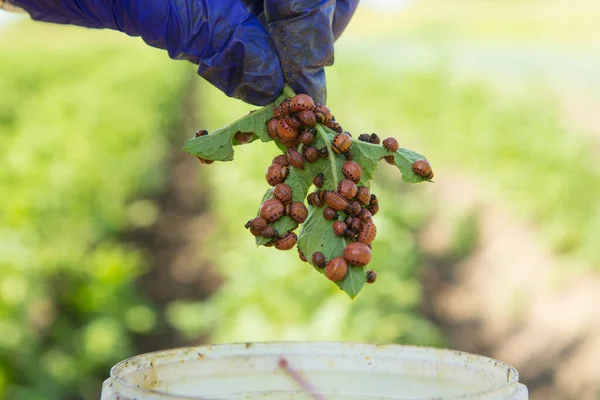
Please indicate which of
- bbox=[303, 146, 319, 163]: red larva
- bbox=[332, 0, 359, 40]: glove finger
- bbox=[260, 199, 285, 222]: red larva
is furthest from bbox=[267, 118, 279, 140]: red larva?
bbox=[332, 0, 359, 40]: glove finger

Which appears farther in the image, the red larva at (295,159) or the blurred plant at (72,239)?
the blurred plant at (72,239)

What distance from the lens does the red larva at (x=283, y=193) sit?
74.0 inches

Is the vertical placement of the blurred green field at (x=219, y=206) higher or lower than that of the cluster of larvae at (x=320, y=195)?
lower

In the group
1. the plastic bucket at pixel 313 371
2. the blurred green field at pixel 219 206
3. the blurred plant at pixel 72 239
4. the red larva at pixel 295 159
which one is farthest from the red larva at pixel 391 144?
the blurred plant at pixel 72 239

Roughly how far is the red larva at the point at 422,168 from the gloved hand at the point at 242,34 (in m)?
0.38

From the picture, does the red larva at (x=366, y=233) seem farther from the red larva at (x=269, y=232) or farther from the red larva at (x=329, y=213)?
the red larva at (x=269, y=232)

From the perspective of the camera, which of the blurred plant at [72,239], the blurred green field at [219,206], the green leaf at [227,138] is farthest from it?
the blurred green field at [219,206]

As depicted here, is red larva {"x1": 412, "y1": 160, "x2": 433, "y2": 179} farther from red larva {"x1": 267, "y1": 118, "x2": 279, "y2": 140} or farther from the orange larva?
red larva {"x1": 267, "y1": 118, "x2": 279, "y2": 140}

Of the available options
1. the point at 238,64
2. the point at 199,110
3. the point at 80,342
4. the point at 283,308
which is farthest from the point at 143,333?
the point at 199,110

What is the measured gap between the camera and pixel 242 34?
2.15 m

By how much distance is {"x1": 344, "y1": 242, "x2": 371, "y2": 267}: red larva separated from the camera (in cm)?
175

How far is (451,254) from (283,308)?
11.4 ft

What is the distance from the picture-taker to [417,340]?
524 centimetres

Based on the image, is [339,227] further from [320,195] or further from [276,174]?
[276,174]
